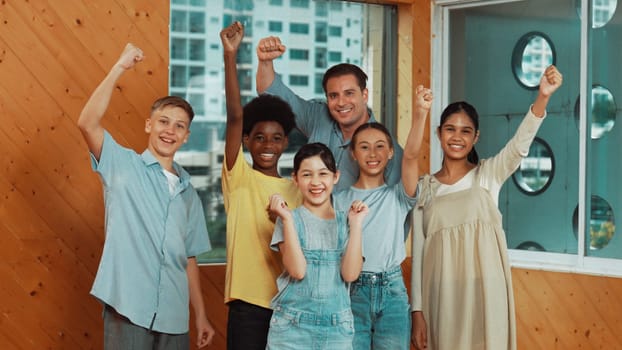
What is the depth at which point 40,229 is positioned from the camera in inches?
156

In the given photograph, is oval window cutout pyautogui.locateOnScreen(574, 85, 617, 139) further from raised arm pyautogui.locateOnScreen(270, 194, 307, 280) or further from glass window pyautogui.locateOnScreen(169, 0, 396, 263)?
raised arm pyautogui.locateOnScreen(270, 194, 307, 280)

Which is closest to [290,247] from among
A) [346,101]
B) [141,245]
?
[141,245]

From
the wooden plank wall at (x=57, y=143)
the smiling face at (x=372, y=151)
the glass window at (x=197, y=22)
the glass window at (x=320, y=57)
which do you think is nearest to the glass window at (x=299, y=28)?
the glass window at (x=320, y=57)

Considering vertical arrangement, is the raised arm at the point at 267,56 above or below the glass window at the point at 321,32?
below

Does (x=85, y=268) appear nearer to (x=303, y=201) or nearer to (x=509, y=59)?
(x=303, y=201)

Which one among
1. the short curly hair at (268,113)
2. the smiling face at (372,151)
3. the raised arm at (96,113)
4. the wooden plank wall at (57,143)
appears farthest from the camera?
the wooden plank wall at (57,143)

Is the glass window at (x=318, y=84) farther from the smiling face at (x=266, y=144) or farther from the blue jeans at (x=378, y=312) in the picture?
the blue jeans at (x=378, y=312)

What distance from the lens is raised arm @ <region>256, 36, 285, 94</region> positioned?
3355 mm

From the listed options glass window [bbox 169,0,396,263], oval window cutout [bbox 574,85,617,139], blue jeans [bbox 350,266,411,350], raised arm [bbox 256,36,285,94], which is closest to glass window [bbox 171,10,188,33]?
glass window [bbox 169,0,396,263]

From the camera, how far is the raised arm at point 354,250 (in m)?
2.94

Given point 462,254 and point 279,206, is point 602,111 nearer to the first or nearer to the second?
point 462,254

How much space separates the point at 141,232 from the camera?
9.62 ft

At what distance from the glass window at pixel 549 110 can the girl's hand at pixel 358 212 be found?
1980mm

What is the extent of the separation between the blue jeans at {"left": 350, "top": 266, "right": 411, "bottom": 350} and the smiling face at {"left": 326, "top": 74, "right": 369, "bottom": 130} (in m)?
0.57
